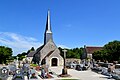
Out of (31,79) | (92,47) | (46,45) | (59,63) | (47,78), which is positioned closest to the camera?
(31,79)

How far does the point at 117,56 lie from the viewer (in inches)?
2507

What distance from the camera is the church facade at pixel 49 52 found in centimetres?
7000

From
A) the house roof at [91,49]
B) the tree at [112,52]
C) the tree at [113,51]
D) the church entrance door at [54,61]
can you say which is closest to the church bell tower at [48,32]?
the church entrance door at [54,61]

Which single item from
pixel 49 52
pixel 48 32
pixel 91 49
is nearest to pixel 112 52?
pixel 49 52

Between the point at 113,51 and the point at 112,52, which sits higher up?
the point at 113,51

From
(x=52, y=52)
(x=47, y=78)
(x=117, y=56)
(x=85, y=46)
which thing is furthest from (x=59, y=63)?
(x=47, y=78)

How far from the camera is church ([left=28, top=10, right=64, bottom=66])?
70000 mm

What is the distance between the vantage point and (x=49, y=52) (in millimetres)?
74750

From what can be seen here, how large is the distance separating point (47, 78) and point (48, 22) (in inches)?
1940

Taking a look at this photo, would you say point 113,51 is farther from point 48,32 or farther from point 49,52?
point 48,32

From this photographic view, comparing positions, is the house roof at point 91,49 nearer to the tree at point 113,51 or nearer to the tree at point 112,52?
the tree at point 112,52

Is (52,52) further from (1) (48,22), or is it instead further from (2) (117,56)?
(2) (117,56)

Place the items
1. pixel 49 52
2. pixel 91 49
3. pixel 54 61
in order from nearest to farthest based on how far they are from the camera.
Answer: pixel 54 61 < pixel 49 52 < pixel 91 49

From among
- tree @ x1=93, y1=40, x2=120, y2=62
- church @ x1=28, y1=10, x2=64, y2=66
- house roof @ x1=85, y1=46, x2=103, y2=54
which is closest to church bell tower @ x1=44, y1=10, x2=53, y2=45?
church @ x1=28, y1=10, x2=64, y2=66
